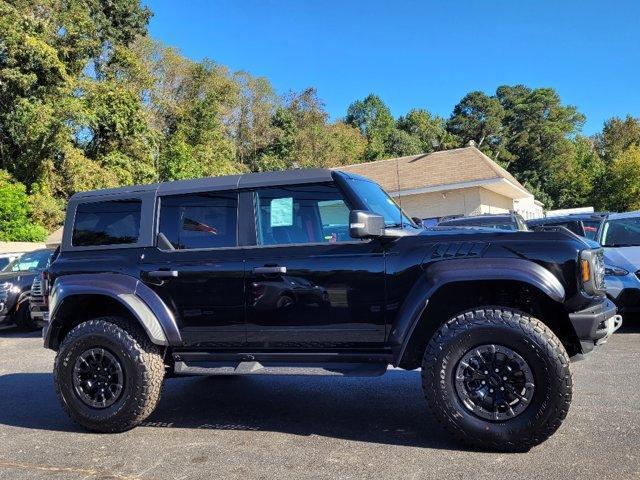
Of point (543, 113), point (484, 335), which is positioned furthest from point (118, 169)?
point (543, 113)

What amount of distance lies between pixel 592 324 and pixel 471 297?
33.5 inches

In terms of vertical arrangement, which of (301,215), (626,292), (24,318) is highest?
(301,215)

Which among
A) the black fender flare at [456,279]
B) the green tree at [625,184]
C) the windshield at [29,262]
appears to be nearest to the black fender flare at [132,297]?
the black fender flare at [456,279]

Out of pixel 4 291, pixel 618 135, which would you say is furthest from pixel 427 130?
pixel 4 291

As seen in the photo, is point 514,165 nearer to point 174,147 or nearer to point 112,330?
point 174,147

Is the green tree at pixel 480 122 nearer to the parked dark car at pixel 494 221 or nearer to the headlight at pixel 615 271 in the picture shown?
the parked dark car at pixel 494 221

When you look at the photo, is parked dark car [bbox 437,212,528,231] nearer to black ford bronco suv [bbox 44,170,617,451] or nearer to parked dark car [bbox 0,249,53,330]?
black ford bronco suv [bbox 44,170,617,451]

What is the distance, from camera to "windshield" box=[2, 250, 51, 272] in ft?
42.5

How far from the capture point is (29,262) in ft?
43.4

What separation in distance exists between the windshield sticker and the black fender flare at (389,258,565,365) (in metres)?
1.20

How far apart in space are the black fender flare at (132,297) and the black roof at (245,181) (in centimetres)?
81

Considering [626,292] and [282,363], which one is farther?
[626,292]

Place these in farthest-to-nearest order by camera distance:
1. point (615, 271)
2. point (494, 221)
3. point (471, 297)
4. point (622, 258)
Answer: point (494, 221), point (622, 258), point (615, 271), point (471, 297)

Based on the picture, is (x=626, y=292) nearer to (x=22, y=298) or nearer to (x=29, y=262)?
(x=22, y=298)
